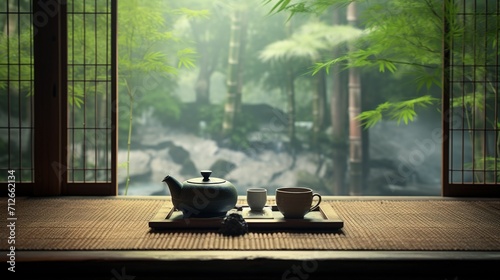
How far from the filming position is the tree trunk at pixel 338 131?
965cm

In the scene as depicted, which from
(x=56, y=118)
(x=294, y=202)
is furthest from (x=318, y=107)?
(x=294, y=202)

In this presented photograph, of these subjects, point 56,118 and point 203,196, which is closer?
point 203,196

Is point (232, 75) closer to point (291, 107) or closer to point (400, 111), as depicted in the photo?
point (291, 107)

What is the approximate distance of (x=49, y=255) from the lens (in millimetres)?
1942

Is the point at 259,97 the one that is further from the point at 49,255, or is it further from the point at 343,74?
the point at 49,255

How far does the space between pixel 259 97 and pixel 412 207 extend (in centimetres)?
904

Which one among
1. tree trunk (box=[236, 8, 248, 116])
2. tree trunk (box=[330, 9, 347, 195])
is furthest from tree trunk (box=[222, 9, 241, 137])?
tree trunk (box=[330, 9, 347, 195])

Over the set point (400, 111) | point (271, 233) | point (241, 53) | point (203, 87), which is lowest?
point (271, 233)

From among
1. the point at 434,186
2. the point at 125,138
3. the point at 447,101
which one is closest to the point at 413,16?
the point at 447,101

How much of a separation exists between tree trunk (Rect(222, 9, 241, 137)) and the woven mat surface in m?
6.83

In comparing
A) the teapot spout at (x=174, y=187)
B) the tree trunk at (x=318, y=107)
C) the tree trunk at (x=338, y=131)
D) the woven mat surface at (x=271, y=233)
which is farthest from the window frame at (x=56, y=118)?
the tree trunk at (x=338, y=131)

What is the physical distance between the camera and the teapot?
2.27 metres

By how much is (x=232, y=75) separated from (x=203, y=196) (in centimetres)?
778

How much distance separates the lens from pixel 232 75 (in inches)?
390
